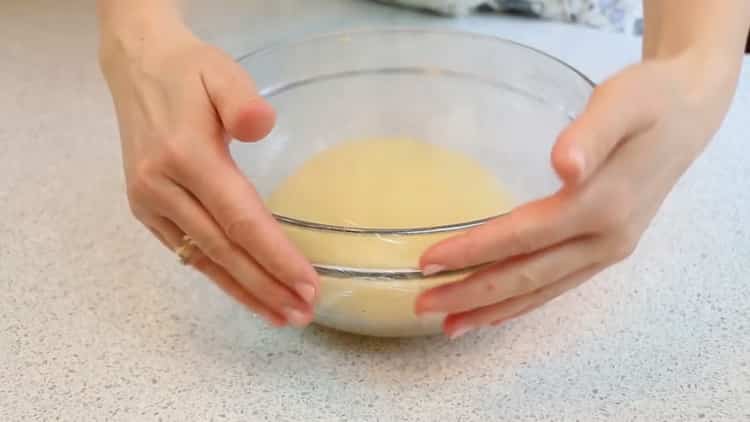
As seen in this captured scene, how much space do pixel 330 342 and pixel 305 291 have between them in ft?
0.40

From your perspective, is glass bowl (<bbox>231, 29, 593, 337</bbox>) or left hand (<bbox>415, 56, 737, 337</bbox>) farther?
glass bowl (<bbox>231, 29, 593, 337</bbox>)

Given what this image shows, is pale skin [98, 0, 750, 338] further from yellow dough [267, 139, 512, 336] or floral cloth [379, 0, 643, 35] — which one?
floral cloth [379, 0, 643, 35]

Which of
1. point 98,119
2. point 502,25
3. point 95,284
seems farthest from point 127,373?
point 502,25

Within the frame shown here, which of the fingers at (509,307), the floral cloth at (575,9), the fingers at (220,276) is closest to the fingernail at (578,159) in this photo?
the fingers at (509,307)

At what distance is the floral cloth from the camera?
103cm

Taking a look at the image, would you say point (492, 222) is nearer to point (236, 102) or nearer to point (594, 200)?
point (594, 200)

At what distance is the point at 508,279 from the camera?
0.46 m

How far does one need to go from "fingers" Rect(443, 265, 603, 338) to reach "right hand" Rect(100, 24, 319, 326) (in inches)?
3.9

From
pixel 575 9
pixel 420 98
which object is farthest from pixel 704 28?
pixel 575 9

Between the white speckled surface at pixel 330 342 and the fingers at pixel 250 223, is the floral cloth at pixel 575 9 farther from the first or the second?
the fingers at pixel 250 223

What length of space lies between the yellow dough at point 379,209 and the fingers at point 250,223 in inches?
0.9

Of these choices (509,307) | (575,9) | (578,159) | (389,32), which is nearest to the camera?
(578,159)

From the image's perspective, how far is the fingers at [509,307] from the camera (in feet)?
1.63

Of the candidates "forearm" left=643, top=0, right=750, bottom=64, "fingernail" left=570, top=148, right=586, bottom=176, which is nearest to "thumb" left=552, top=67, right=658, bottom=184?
"fingernail" left=570, top=148, right=586, bottom=176
